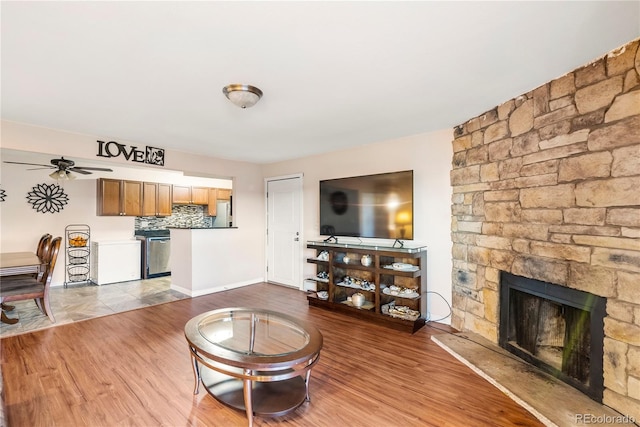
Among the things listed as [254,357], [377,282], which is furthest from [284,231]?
[254,357]

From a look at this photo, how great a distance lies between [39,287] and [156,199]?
9.88 ft

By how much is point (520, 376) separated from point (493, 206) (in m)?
1.43

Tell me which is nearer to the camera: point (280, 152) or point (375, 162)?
point (375, 162)

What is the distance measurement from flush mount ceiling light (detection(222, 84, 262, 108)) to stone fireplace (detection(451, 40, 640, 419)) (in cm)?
221

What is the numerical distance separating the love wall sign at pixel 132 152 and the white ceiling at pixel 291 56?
2.00 feet

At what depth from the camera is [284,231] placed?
527cm

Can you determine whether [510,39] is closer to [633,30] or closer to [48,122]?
[633,30]

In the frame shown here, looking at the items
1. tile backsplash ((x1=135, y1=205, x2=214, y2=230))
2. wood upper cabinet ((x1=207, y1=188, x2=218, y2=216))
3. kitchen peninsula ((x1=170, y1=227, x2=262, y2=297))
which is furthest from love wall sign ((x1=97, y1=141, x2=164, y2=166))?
wood upper cabinet ((x1=207, y1=188, x2=218, y2=216))

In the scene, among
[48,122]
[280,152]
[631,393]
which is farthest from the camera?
[280,152]

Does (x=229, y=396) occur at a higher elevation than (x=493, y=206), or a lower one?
lower

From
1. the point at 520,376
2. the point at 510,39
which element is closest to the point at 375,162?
the point at 510,39

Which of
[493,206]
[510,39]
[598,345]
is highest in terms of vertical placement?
[510,39]

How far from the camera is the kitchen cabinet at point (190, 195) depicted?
21.4 ft

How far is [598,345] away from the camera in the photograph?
1875 millimetres
